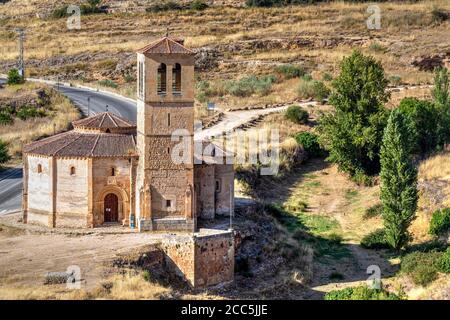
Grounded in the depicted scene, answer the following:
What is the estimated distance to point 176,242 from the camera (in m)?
39.6

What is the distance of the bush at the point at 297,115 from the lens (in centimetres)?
7125

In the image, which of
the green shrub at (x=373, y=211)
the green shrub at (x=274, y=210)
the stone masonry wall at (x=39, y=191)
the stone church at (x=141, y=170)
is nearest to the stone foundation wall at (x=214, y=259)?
the stone church at (x=141, y=170)

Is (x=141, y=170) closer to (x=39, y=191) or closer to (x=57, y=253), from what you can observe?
(x=39, y=191)

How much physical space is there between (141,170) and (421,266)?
46.2 ft

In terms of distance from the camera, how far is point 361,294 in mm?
37250

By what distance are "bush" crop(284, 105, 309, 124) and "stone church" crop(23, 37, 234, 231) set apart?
26.6 m

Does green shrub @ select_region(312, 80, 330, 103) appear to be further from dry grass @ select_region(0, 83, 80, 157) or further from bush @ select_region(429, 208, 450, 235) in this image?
bush @ select_region(429, 208, 450, 235)

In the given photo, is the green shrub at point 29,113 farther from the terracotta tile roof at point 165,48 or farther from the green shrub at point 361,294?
the green shrub at point 361,294

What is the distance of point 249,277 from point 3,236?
1183 centimetres

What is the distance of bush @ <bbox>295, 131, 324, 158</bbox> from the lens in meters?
66.4

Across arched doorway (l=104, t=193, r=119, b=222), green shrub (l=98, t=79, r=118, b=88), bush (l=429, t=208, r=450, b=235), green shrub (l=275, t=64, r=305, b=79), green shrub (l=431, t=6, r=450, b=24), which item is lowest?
bush (l=429, t=208, r=450, b=235)

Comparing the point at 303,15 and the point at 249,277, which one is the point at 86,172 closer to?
the point at 249,277

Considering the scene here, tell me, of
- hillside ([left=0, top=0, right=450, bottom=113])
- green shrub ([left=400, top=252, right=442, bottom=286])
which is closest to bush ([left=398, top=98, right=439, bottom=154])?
hillside ([left=0, top=0, right=450, bottom=113])

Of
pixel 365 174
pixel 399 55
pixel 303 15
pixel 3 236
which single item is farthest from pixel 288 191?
pixel 303 15
